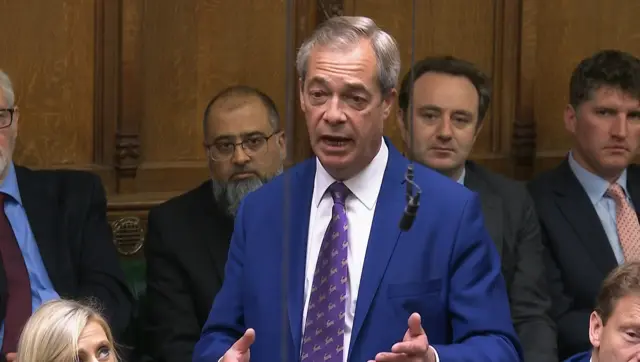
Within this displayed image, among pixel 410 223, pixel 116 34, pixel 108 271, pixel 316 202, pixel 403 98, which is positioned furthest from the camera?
pixel 116 34

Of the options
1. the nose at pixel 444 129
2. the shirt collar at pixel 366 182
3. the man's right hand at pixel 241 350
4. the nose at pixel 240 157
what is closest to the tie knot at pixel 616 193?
the nose at pixel 444 129

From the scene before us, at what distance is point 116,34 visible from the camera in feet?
14.1

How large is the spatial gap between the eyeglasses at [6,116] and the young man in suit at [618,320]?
1478 millimetres

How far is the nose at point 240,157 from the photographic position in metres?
3.95

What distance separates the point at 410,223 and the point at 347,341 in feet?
0.95

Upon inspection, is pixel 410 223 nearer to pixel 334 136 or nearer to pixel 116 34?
pixel 334 136

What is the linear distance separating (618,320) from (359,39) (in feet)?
2.81

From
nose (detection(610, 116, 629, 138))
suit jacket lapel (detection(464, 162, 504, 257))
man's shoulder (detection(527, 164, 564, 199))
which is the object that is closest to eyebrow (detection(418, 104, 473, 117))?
suit jacket lapel (detection(464, 162, 504, 257))

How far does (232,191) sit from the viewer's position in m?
3.92

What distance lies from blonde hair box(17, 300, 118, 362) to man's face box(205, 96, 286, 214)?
917 millimetres

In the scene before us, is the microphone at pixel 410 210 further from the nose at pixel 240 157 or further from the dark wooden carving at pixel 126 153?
the dark wooden carving at pixel 126 153

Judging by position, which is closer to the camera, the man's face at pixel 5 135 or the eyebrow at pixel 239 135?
the man's face at pixel 5 135

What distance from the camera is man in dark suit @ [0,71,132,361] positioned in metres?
3.65

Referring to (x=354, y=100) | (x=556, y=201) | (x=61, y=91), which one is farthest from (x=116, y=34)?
(x=354, y=100)
